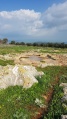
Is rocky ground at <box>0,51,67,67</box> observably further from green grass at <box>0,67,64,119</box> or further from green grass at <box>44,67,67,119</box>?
green grass at <box>44,67,67,119</box>

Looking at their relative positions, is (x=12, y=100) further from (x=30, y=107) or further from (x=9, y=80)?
(x=9, y=80)

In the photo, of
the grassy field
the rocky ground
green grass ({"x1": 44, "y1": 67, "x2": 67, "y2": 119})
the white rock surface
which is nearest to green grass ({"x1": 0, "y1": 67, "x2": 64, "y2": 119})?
the grassy field

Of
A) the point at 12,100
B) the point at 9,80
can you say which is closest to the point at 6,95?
the point at 12,100

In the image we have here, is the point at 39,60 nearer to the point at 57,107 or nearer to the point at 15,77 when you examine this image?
the point at 15,77

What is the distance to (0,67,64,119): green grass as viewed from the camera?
16.2 m

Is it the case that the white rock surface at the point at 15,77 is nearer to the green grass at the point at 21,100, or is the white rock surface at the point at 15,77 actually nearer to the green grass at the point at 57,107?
the green grass at the point at 21,100

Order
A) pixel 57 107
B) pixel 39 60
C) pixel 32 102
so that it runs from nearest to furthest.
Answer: pixel 57 107 < pixel 32 102 < pixel 39 60

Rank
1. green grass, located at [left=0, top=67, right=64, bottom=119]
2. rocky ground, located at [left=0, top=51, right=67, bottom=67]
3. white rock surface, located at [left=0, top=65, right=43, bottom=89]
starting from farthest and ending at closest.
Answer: rocky ground, located at [left=0, top=51, right=67, bottom=67]
white rock surface, located at [left=0, top=65, right=43, bottom=89]
green grass, located at [left=0, top=67, right=64, bottom=119]

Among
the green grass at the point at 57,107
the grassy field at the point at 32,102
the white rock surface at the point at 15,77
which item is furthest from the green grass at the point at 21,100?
the green grass at the point at 57,107

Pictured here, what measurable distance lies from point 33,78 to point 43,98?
3659mm

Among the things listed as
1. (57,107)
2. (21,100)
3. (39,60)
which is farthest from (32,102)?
(39,60)

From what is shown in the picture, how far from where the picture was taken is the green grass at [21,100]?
16156mm

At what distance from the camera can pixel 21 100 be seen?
60.7 ft

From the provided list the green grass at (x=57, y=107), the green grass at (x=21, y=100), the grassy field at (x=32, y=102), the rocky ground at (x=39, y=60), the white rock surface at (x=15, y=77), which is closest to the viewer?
the green grass at (x=57, y=107)
